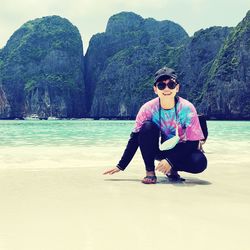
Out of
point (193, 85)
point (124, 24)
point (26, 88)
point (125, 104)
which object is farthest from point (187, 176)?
point (124, 24)

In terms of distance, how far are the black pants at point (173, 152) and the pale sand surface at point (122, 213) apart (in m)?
0.23

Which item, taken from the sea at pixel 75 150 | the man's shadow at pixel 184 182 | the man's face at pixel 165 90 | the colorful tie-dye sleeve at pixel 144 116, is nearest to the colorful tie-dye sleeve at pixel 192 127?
the man's face at pixel 165 90

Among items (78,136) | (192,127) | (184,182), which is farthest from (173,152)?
A: (78,136)

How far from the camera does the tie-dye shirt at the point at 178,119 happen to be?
4438mm

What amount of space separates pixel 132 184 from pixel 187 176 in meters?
1.14

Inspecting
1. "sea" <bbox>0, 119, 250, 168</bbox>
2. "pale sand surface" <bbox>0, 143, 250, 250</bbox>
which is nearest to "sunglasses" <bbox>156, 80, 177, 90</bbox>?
"pale sand surface" <bbox>0, 143, 250, 250</bbox>

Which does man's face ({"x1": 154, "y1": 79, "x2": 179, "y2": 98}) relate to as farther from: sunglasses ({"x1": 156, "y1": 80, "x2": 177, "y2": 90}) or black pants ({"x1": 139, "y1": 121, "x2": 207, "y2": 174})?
black pants ({"x1": 139, "y1": 121, "x2": 207, "y2": 174})

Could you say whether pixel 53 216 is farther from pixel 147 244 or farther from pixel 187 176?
pixel 187 176

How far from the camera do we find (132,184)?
462cm

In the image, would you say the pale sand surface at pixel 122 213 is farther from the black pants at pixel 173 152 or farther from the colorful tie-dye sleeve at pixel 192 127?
the colorful tie-dye sleeve at pixel 192 127

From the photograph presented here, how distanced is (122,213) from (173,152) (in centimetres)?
173

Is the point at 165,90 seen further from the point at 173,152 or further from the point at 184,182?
the point at 184,182

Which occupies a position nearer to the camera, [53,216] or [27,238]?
[27,238]

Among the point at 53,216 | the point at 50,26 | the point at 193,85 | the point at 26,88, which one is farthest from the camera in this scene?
the point at 50,26
